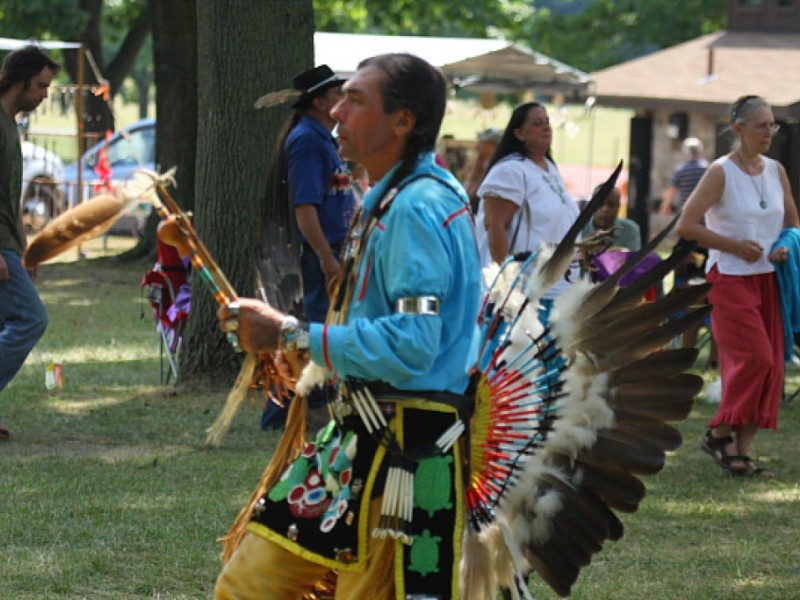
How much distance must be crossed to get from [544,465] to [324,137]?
10.5ft

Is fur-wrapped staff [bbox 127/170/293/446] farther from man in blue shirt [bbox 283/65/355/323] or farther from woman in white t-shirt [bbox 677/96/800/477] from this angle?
woman in white t-shirt [bbox 677/96/800/477]

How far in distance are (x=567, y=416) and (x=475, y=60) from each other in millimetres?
13823

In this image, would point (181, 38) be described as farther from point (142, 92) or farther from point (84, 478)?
point (142, 92)

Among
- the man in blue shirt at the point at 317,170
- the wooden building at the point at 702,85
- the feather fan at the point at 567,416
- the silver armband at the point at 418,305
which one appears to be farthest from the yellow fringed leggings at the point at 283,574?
the wooden building at the point at 702,85

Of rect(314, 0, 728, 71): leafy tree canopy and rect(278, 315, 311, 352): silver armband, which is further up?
rect(314, 0, 728, 71): leafy tree canopy

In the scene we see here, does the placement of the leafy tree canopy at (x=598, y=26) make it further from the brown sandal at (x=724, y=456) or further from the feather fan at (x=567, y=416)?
the feather fan at (x=567, y=416)

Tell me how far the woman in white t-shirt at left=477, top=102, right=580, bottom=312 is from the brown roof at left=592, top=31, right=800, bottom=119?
15.6 metres

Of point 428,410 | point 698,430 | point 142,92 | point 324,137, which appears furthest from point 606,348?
point 142,92

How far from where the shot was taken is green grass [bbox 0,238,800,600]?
4965mm

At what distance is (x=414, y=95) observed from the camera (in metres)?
3.15

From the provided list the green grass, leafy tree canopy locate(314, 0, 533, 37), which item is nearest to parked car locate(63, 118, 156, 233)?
leafy tree canopy locate(314, 0, 533, 37)

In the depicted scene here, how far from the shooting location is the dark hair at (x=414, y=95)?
3.15 meters

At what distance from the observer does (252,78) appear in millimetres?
8227

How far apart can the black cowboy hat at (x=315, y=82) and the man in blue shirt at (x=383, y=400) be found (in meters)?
3.31
